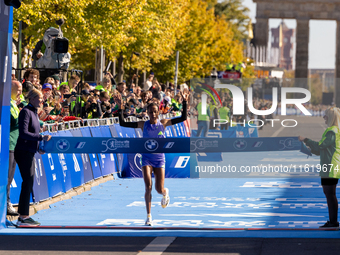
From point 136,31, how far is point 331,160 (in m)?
22.9

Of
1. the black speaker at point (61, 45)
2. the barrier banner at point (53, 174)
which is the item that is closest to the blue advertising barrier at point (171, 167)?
the black speaker at point (61, 45)

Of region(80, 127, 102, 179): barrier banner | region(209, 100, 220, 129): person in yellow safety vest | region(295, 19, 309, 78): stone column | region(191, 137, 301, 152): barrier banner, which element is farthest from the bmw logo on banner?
region(295, 19, 309, 78): stone column

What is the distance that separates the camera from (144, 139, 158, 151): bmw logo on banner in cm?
1009

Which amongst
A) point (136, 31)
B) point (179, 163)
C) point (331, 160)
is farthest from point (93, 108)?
point (136, 31)

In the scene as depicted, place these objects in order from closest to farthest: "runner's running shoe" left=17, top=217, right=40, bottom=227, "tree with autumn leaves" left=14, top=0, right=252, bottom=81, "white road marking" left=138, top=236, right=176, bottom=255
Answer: "white road marking" left=138, top=236, right=176, bottom=255 → "runner's running shoe" left=17, top=217, right=40, bottom=227 → "tree with autumn leaves" left=14, top=0, right=252, bottom=81

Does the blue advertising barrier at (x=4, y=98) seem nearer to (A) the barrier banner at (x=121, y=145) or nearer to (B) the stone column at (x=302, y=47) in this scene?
(A) the barrier banner at (x=121, y=145)

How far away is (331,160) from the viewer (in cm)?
959

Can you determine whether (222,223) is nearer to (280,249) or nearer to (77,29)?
(280,249)

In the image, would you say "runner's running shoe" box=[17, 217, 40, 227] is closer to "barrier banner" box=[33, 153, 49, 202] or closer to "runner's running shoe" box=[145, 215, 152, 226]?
"barrier banner" box=[33, 153, 49, 202]

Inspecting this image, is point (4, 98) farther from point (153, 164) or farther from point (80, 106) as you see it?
point (80, 106)

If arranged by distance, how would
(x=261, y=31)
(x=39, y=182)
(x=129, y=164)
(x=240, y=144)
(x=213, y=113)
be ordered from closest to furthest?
(x=240, y=144) → (x=39, y=182) → (x=129, y=164) → (x=213, y=113) → (x=261, y=31)

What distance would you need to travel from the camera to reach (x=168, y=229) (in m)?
9.48

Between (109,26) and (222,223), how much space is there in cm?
1625

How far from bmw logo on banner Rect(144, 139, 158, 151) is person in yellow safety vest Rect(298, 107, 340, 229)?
213 centimetres
